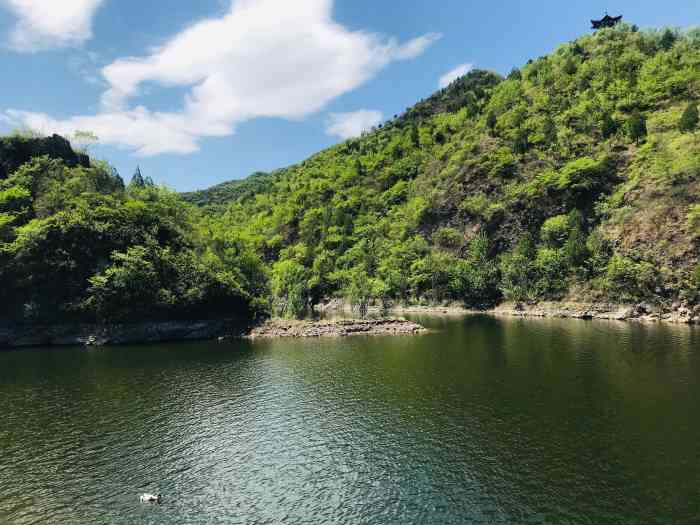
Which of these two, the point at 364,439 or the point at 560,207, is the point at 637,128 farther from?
the point at 364,439

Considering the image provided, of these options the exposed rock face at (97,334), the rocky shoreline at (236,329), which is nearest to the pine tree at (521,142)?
the rocky shoreline at (236,329)

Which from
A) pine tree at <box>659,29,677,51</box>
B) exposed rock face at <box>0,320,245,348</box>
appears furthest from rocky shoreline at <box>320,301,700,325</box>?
pine tree at <box>659,29,677,51</box>

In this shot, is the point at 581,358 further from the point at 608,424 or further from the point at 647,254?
the point at 647,254

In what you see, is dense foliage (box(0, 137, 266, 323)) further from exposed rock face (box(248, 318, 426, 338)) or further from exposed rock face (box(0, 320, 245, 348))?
exposed rock face (box(248, 318, 426, 338))

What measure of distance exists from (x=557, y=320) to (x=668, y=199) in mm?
42758

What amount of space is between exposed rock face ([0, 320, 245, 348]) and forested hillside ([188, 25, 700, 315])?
28269mm

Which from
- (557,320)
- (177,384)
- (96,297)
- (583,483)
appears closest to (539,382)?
(583,483)

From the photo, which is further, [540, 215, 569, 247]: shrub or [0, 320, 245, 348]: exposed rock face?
[540, 215, 569, 247]: shrub

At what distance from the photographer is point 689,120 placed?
123 meters

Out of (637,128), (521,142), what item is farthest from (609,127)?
(521,142)

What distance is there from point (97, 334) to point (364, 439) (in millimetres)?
76248

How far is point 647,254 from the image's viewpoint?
10906 cm

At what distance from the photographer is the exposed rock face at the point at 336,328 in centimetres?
9756

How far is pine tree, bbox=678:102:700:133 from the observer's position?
12275cm
